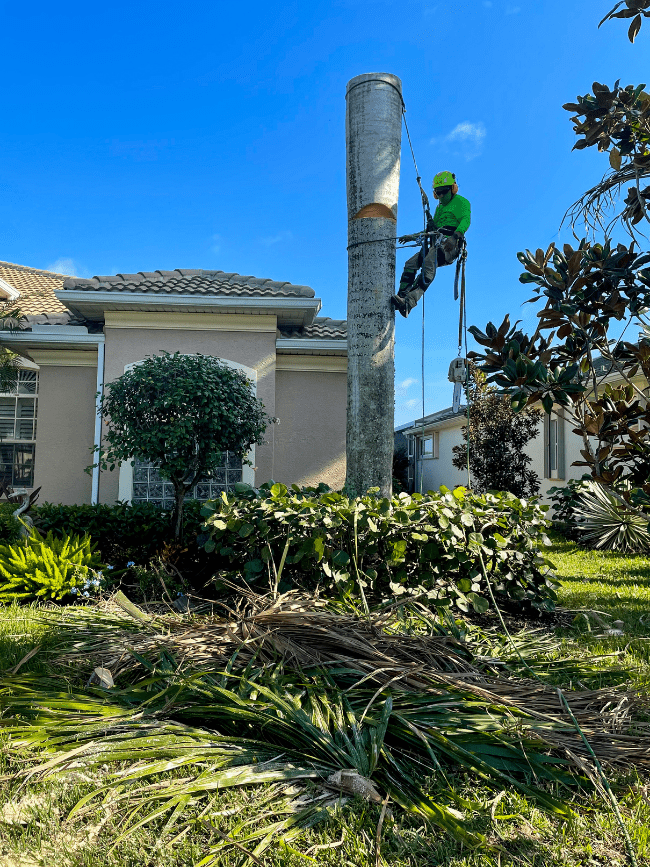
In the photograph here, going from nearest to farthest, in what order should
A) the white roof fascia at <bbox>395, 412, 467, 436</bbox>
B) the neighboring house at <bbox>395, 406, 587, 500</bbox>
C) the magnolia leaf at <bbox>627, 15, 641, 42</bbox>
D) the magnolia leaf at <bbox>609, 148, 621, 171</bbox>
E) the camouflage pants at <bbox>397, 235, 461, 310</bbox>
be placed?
1. the magnolia leaf at <bbox>627, 15, 641, 42</bbox>
2. the magnolia leaf at <bbox>609, 148, 621, 171</bbox>
3. the camouflage pants at <bbox>397, 235, 461, 310</bbox>
4. the neighboring house at <bbox>395, 406, 587, 500</bbox>
5. the white roof fascia at <bbox>395, 412, 467, 436</bbox>

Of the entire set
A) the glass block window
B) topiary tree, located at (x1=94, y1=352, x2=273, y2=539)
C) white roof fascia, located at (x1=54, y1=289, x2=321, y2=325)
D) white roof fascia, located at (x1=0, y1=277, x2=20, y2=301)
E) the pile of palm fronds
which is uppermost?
white roof fascia, located at (x1=0, y1=277, x2=20, y2=301)

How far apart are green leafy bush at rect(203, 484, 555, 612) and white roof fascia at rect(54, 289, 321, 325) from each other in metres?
5.19

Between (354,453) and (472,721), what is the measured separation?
9.58ft

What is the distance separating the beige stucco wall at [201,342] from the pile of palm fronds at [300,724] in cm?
671

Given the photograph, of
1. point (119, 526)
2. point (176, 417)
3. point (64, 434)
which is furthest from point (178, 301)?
point (119, 526)

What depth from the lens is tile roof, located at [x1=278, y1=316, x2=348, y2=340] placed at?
10.0m

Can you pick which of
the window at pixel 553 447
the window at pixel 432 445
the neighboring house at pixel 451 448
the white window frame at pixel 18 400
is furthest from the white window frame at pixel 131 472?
the window at pixel 432 445

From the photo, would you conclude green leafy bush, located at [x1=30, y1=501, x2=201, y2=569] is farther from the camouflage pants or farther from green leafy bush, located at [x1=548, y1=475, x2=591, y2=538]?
green leafy bush, located at [x1=548, y1=475, x2=591, y2=538]

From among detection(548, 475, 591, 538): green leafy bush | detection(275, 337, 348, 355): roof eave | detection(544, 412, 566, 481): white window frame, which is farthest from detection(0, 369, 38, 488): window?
detection(544, 412, 566, 481): white window frame

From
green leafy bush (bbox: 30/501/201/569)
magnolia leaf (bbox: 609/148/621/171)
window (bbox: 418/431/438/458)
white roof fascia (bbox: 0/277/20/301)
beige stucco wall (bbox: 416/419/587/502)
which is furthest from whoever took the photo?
window (bbox: 418/431/438/458)

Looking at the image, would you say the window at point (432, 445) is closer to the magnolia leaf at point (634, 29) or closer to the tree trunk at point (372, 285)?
the tree trunk at point (372, 285)

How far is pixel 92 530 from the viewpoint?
22.4ft

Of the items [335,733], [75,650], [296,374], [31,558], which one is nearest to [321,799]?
[335,733]

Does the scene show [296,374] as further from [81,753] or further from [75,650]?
[81,753]
